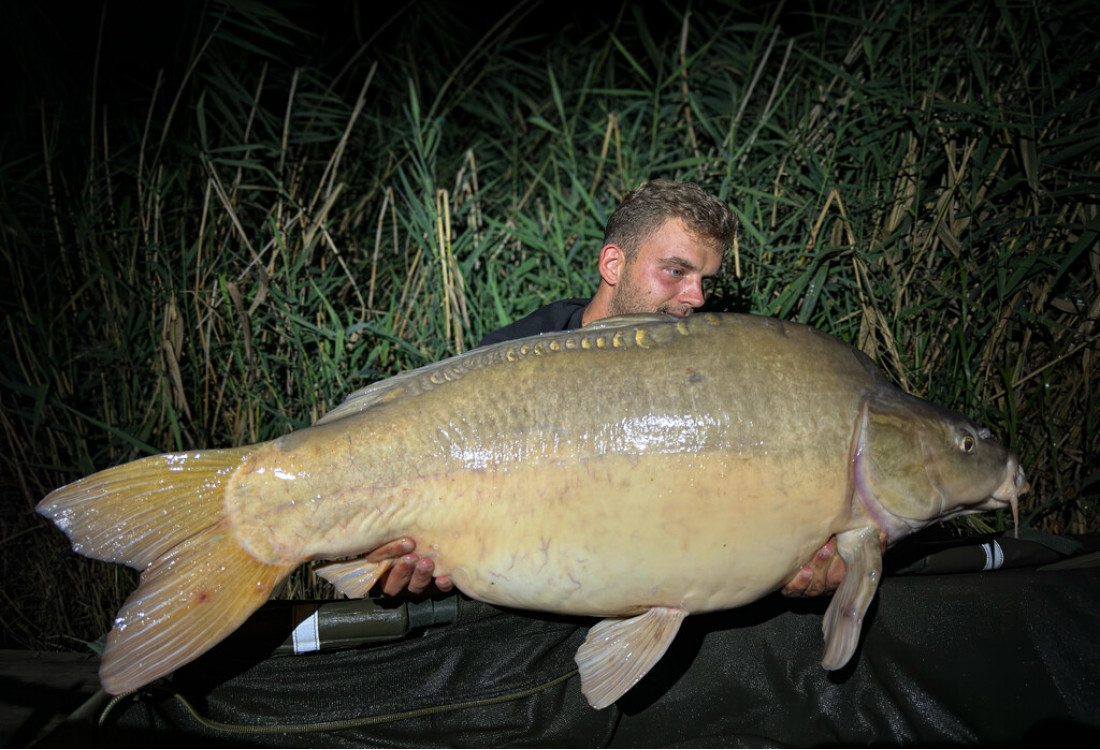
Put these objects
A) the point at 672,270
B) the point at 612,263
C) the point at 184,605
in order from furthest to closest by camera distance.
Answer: the point at 612,263
the point at 672,270
the point at 184,605

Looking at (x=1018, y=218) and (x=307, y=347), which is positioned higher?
(x=1018, y=218)

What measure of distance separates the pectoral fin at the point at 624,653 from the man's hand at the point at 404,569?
326 millimetres

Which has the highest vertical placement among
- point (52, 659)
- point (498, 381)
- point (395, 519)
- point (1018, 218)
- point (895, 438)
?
point (1018, 218)

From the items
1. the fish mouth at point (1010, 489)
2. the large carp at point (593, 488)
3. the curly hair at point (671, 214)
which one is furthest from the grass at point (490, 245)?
the large carp at point (593, 488)

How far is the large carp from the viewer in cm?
139

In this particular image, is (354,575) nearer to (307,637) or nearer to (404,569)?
(404,569)

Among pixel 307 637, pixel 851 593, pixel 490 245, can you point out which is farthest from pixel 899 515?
pixel 490 245

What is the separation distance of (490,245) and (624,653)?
1801 mm

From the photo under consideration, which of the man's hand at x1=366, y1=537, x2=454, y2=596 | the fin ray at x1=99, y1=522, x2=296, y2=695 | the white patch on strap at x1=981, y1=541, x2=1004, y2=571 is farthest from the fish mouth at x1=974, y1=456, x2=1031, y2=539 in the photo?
the fin ray at x1=99, y1=522, x2=296, y2=695

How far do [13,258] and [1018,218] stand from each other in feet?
10.3

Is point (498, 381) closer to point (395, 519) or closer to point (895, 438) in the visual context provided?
point (395, 519)

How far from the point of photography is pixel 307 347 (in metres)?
2.69

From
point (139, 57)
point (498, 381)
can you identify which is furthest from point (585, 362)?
point (139, 57)

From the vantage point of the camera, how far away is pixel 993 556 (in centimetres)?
188
